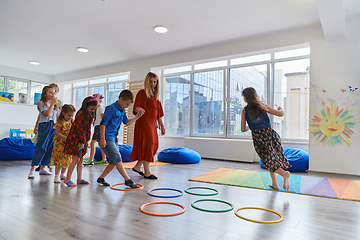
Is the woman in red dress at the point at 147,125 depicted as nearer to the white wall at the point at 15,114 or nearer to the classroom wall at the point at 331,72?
the classroom wall at the point at 331,72

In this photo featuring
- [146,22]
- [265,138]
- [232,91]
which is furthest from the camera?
[232,91]

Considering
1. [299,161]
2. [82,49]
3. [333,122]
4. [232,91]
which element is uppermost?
[82,49]

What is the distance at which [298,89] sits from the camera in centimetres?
509

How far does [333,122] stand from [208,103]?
9.59 ft

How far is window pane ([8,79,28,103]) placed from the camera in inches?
316

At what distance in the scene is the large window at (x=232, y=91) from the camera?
5.09 meters

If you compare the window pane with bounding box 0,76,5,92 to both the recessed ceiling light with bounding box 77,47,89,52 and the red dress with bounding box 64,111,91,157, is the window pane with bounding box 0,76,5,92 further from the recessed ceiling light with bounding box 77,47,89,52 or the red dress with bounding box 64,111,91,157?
the red dress with bounding box 64,111,91,157

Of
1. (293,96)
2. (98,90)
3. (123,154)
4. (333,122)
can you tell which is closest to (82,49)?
(98,90)

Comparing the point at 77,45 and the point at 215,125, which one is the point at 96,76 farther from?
the point at 215,125

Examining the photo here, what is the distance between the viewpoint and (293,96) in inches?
202

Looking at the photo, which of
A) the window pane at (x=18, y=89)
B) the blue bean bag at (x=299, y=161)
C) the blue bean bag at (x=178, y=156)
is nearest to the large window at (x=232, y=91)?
the blue bean bag at (x=299, y=161)

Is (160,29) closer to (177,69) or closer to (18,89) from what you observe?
(177,69)

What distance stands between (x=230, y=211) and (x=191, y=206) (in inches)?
12.0

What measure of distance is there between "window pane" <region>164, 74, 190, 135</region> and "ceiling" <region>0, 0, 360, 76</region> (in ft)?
3.38
